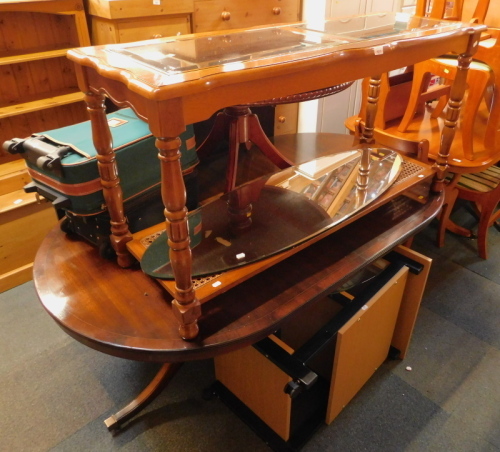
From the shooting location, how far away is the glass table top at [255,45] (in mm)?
881

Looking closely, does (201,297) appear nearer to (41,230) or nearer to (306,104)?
(41,230)

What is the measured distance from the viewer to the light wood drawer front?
6.70 feet

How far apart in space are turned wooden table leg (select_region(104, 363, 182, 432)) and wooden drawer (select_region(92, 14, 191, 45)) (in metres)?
1.36

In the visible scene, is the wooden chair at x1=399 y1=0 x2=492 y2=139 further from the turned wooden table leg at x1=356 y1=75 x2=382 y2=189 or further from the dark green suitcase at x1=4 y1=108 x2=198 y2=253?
the dark green suitcase at x1=4 y1=108 x2=198 y2=253

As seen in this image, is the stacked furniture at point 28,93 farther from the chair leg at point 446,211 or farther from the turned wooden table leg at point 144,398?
the chair leg at point 446,211

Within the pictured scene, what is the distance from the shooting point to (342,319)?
1266 millimetres

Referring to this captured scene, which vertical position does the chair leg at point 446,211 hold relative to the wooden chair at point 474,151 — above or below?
below

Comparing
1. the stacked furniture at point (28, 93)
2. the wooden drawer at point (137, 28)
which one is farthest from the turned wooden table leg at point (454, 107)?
the stacked furniture at point (28, 93)

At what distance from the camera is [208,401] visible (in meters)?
1.50

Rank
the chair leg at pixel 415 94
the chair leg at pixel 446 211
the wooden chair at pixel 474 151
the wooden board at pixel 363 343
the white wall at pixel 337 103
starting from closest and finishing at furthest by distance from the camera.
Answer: the wooden board at pixel 363 343 < the wooden chair at pixel 474 151 < the chair leg at pixel 415 94 < the chair leg at pixel 446 211 < the white wall at pixel 337 103

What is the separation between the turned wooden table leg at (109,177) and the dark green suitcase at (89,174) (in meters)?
0.06

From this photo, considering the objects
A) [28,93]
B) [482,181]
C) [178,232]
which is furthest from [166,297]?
[482,181]

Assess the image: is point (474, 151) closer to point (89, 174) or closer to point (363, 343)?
point (363, 343)

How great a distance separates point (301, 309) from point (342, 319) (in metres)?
0.20
